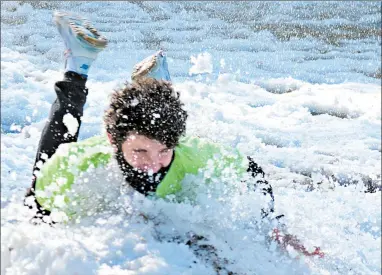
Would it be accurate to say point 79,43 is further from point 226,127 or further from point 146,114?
point 226,127

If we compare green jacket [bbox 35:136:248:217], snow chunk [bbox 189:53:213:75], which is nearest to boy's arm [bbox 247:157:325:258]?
Answer: green jacket [bbox 35:136:248:217]

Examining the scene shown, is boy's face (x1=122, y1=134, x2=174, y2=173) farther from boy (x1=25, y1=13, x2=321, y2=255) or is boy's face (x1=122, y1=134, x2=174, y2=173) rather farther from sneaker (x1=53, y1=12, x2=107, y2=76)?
sneaker (x1=53, y1=12, x2=107, y2=76)

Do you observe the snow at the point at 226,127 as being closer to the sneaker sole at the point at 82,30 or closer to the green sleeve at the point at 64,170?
the green sleeve at the point at 64,170

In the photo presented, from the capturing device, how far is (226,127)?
394cm

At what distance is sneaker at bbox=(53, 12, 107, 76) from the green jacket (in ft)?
1.99

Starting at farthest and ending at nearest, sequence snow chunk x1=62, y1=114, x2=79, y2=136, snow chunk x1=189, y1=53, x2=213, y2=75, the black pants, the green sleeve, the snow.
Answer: snow chunk x1=189, y1=53, x2=213, y2=75
snow chunk x1=62, y1=114, x2=79, y2=136
the black pants
the green sleeve
the snow

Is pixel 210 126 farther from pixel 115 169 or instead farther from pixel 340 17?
pixel 340 17

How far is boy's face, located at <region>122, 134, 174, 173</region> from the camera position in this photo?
6.54 ft

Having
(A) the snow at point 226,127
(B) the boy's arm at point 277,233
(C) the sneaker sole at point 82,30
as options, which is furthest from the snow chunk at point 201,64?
(B) the boy's arm at point 277,233

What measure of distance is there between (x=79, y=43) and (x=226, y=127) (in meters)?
1.44

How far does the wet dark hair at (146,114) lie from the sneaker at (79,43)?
2.36 feet

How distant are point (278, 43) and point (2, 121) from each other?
3.29m

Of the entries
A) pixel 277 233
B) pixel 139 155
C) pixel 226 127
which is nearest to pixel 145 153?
pixel 139 155

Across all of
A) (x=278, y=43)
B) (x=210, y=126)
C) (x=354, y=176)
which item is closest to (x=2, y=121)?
(x=210, y=126)
